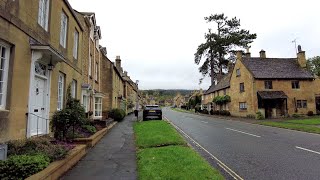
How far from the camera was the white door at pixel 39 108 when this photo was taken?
387 inches

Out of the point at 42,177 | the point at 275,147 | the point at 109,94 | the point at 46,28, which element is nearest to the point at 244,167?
the point at 275,147

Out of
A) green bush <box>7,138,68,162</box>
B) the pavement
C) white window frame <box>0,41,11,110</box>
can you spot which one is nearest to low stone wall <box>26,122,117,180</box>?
the pavement

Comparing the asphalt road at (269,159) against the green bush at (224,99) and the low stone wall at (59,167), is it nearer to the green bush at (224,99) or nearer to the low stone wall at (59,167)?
the low stone wall at (59,167)

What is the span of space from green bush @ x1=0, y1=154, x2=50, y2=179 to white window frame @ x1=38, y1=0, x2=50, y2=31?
6.48 metres

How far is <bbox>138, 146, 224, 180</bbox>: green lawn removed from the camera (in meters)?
6.18

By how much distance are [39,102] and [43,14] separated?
3.64m

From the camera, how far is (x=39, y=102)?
10461 millimetres

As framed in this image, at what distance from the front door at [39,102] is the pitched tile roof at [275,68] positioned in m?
31.3

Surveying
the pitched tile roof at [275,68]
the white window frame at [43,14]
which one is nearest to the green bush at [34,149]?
the white window frame at [43,14]

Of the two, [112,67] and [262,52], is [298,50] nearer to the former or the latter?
[262,52]

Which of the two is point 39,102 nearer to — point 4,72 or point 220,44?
point 4,72

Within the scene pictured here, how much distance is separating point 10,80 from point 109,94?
22.8 m

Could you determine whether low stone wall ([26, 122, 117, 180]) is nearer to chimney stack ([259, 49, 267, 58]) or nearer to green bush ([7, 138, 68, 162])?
green bush ([7, 138, 68, 162])

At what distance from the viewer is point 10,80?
790 centimetres
